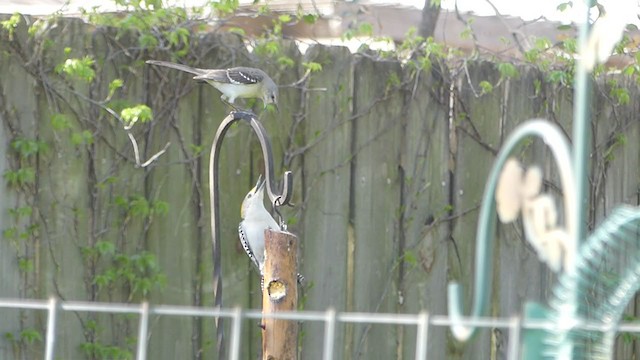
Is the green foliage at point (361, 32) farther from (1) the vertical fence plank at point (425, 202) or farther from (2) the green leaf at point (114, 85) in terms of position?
(2) the green leaf at point (114, 85)

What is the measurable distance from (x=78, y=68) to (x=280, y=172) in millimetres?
1188

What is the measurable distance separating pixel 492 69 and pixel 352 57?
87 cm

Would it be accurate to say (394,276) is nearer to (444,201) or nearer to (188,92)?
(444,201)

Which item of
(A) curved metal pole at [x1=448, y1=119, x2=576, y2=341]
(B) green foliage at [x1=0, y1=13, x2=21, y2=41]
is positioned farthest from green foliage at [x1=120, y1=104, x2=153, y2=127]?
(A) curved metal pole at [x1=448, y1=119, x2=576, y2=341]

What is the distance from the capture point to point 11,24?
5.08 metres

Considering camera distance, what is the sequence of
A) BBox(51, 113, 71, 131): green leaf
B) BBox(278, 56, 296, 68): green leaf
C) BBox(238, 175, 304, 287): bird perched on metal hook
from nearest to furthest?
1. BBox(238, 175, 304, 287): bird perched on metal hook
2. BBox(51, 113, 71, 131): green leaf
3. BBox(278, 56, 296, 68): green leaf

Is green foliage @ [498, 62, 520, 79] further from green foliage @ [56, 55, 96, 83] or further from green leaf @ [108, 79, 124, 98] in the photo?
green foliage @ [56, 55, 96, 83]

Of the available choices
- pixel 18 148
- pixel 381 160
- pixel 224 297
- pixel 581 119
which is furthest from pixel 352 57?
pixel 581 119

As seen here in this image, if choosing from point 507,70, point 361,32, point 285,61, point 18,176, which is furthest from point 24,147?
point 507,70

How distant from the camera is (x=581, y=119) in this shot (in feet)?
6.70

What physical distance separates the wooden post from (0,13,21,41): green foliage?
1664 millimetres

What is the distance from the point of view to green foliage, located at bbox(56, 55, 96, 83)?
201 inches

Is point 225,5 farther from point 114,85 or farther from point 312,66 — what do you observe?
point 114,85

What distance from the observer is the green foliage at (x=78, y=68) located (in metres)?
5.10
